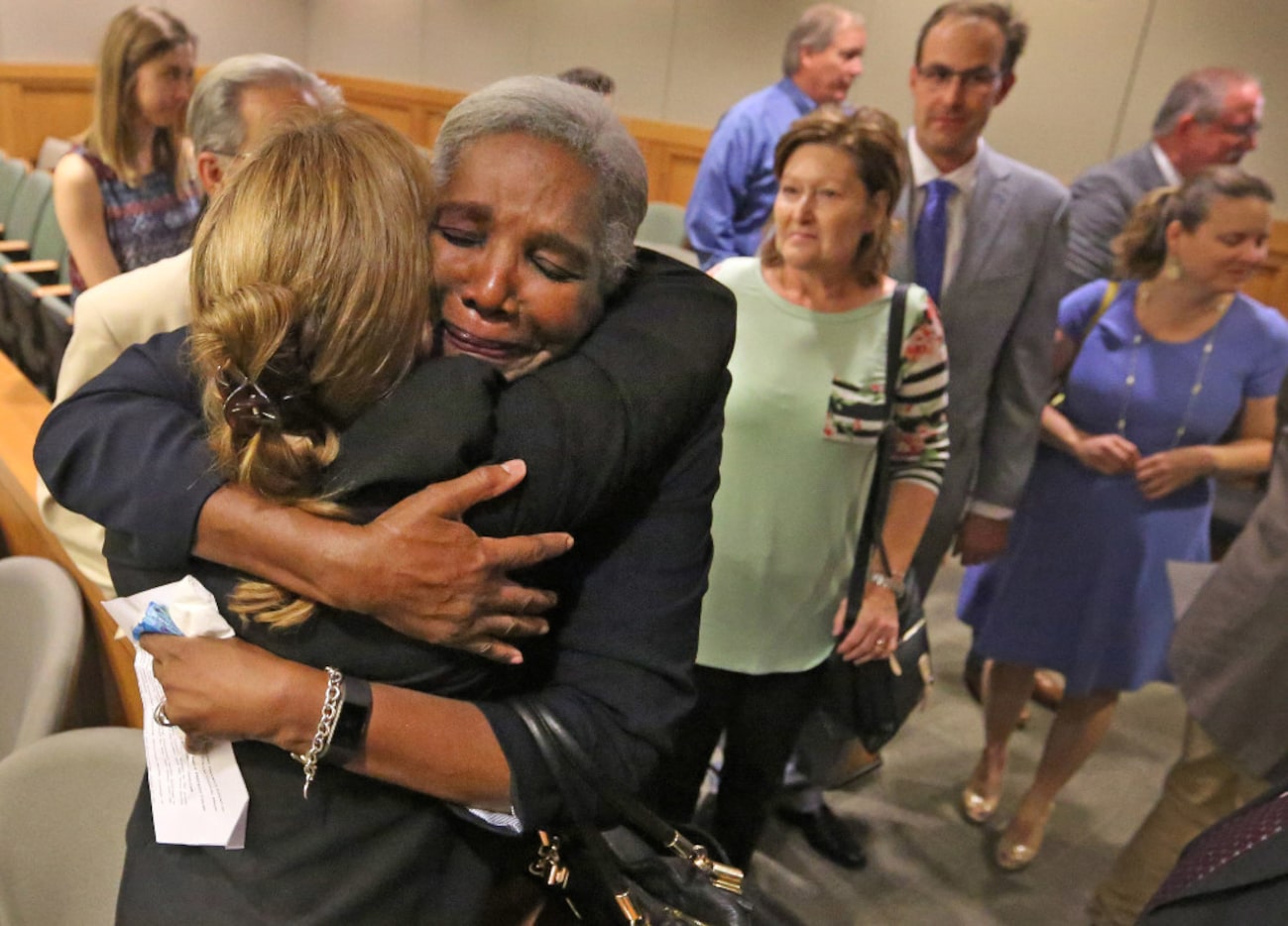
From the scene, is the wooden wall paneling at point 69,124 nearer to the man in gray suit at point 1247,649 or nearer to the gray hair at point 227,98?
the gray hair at point 227,98

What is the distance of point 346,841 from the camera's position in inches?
34.3

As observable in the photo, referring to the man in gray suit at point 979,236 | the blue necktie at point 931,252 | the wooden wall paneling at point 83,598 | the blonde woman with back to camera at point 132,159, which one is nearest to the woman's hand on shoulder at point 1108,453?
the man in gray suit at point 979,236

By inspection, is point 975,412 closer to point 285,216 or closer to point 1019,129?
point 285,216

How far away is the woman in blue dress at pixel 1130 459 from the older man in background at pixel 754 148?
1294mm

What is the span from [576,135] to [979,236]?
1389 mm

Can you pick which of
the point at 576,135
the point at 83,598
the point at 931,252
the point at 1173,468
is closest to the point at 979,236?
the point at 931,252

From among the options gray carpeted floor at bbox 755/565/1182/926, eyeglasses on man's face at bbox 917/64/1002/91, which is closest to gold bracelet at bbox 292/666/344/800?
gray carpeted floor at bbox 755/565/1182/926

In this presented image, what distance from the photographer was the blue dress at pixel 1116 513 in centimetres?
223

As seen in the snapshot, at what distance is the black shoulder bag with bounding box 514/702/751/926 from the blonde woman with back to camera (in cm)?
201

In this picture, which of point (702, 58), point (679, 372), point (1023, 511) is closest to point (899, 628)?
point (1023, 511)

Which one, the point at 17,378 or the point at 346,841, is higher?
the point at 346,841

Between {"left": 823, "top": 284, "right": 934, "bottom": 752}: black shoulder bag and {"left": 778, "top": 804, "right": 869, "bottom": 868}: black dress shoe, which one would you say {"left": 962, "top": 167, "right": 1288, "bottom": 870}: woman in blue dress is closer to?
{"left": 778, "top": 804, "right": 869, "bottom": 868}: black dress shoe

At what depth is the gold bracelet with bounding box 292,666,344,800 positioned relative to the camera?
781mm

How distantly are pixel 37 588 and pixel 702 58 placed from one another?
6.01m
